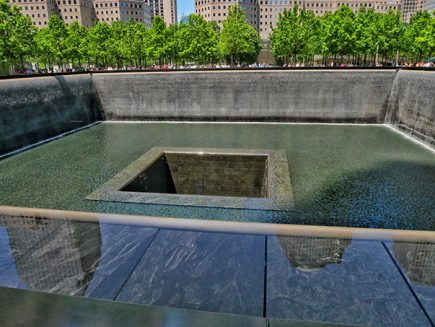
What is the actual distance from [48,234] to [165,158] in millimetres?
6589

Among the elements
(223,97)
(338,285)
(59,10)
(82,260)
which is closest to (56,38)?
(223,97)

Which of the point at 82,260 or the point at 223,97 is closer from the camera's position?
the point at 82,260

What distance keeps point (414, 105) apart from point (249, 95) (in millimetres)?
7086

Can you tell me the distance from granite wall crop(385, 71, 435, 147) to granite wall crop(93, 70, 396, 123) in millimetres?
504

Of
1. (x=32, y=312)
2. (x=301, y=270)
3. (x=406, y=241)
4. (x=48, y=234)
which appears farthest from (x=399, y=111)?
(x=32, y=312)

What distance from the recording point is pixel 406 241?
3469mm

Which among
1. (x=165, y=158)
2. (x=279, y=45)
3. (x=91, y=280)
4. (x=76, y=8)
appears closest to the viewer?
(x=91, y=280)

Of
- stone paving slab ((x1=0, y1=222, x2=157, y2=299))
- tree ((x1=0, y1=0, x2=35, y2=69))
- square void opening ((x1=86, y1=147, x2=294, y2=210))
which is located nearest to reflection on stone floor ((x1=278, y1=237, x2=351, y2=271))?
stone paving slab ((x1=0, y1=222, x2=157, y2=299))

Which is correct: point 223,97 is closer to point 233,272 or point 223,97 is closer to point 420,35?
point 233,272

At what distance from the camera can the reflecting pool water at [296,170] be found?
6.32 metres

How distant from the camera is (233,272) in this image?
9.48ft

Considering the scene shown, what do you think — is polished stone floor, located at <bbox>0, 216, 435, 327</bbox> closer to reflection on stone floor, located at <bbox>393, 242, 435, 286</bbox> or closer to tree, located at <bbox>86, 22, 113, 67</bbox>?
reflection on stone floor, located at <bbox>393, 242, 435, 286</bbox>

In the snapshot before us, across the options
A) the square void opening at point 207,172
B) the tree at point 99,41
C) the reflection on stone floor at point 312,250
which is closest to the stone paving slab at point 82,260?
the reflection on stone floor at point 312,250

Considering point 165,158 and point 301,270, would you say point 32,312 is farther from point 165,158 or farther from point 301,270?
point 165,158
